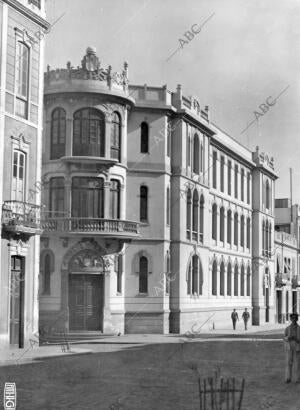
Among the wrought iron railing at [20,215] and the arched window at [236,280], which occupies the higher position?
the wrought iron railing at [20,215]

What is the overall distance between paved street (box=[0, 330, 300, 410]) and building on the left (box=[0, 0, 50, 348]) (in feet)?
8.80

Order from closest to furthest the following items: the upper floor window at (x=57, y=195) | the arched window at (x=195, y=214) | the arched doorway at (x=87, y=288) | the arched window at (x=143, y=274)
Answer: the arched doorway at (x=87, y=288)
the upper floor window at (x=57, y=195)
the arched window at (x=143, y=274)
the arched window at (x=195, y=214)

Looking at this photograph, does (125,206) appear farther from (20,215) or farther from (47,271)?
(20,215)

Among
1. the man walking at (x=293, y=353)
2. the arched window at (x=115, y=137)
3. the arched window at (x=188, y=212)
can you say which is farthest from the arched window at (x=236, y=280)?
the man walking at (x=293, y=353)

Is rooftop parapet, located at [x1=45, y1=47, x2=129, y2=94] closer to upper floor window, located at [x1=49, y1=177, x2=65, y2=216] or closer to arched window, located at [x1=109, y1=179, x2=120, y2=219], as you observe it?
upper floor window, located at [x1=49, y1=177, x2=65, y2=216]

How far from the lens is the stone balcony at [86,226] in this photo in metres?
33.9

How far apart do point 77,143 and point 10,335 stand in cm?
1281

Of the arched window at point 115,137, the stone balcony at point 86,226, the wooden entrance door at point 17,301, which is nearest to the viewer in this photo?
the wooden entrance door at point 17,301

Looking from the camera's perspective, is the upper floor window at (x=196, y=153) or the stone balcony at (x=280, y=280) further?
the stone balcony at (x=280, y=280)

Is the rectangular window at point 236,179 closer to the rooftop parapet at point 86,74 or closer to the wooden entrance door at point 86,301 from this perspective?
the rooftop parapet at point 86,74

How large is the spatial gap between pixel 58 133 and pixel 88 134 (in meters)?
1.47

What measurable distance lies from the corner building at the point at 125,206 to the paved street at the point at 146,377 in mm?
6462

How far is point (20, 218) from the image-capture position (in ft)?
78.4

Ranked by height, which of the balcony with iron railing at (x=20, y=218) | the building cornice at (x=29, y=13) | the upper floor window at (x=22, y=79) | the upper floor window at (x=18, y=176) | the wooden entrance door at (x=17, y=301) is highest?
the building cornice at (x=29, y=13)
